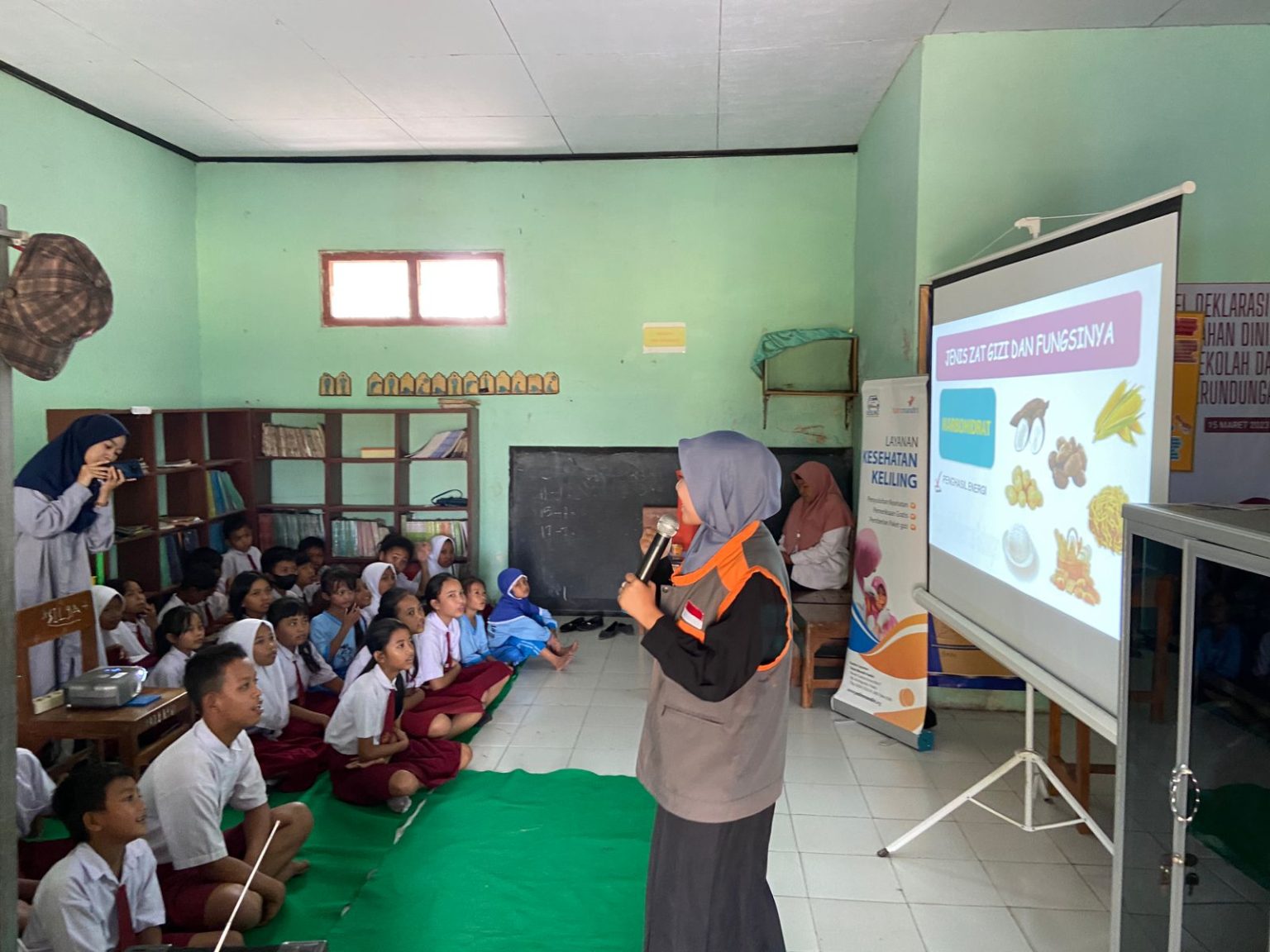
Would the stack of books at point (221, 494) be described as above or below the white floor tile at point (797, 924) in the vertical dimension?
above

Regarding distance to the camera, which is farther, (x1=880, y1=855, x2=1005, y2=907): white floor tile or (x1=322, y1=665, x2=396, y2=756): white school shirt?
(x1=322, y1=665, x2=396, y2=756): white school shirt

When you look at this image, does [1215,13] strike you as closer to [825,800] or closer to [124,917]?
[825,800]

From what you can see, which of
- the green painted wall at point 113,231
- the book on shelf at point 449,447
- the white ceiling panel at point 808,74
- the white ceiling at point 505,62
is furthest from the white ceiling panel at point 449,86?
the book on shelf at point 449,447

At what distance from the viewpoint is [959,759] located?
3.47 m

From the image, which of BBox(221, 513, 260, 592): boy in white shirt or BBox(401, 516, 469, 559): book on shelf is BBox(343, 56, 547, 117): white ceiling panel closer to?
BBox(401, 516, 469, 559): book on shelf

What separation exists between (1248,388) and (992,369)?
6.38 feet

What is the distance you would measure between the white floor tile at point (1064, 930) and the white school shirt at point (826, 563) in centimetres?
220

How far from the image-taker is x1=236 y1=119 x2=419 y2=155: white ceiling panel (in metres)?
4.87

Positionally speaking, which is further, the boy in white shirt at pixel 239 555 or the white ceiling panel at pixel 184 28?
the boy in white shirt at pixel 239 555

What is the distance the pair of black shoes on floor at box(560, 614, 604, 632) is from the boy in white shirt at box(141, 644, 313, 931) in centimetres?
304

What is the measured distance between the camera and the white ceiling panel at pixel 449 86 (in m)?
3.98

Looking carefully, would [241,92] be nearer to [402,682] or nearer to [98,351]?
[98,351]

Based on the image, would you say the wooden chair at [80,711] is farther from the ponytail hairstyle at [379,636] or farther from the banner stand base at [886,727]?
the banner stand base at [886,727]

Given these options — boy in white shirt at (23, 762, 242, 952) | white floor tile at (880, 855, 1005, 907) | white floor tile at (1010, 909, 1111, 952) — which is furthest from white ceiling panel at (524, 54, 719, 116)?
white floor tile at (1010, 909, 1111, 952)
